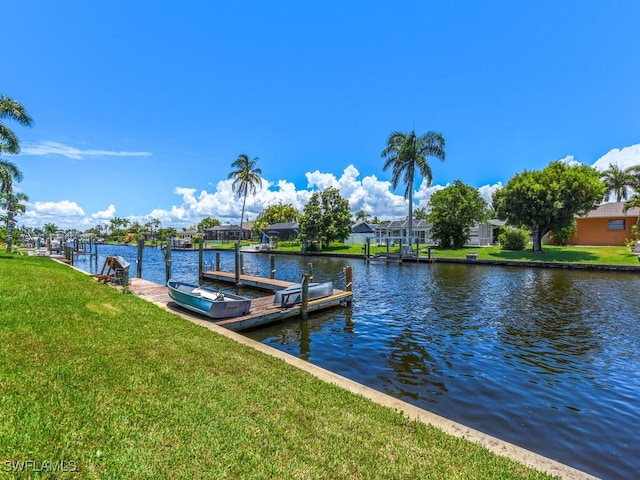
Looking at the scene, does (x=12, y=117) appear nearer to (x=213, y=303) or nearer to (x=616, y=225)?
(x=213, y=303)

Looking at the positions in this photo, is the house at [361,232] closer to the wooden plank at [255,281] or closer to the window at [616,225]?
the window at [616,225]

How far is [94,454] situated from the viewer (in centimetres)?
345

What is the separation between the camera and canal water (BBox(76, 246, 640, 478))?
635 centimetres

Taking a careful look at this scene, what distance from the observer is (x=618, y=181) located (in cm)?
5544

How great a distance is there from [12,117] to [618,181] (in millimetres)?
75378

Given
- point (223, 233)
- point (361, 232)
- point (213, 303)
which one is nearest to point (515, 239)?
point (361, 232)

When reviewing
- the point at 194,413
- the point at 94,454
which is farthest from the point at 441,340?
the point at 94,454

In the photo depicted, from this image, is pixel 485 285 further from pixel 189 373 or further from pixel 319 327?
pixel 189 373

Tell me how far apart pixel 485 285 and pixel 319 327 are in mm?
14720

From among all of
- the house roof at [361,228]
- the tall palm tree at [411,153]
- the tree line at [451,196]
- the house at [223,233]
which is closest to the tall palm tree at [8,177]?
the tree line at [451,196]

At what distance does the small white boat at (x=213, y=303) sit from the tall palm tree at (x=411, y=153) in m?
34.2

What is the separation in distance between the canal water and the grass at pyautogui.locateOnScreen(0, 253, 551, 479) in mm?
2664

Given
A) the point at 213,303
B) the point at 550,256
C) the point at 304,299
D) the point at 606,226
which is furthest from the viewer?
the point at 606,226

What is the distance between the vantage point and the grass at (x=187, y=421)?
3506 mm
